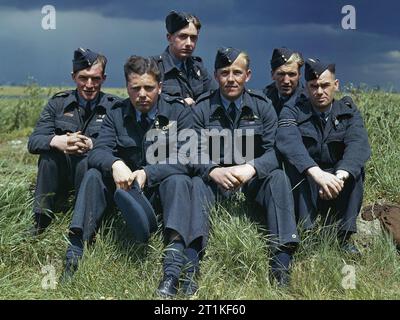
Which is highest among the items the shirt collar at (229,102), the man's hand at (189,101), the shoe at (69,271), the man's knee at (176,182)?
the shirt collar at (229,102)

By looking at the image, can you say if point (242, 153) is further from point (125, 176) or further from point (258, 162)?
point (125, 176)

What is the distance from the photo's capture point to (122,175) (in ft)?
13.5

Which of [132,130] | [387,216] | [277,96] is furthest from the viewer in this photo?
[277,96]

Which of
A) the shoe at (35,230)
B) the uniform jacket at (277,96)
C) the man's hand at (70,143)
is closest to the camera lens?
the man's hand at (70,143)

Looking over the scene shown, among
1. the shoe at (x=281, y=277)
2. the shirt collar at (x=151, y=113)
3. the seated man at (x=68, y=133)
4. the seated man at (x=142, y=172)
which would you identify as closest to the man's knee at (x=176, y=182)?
the seated man at (x=142, y=172)

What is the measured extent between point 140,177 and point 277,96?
64.4 inches

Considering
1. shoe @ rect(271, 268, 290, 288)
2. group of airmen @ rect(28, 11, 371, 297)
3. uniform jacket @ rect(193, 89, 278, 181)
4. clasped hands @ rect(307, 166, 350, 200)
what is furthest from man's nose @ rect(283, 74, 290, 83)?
shoe @ rect(271, 268, 290, 288)

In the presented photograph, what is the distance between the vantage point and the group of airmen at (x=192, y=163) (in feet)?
13.4

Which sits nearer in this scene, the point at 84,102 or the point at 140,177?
→ the point at 140,177

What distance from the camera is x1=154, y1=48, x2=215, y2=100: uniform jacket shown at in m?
5.31

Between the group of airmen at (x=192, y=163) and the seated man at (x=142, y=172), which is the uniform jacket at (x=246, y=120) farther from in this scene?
the seated man at (x=142, y=172)

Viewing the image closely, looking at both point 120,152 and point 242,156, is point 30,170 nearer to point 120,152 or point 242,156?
point 120,152

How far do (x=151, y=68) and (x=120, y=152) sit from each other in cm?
69

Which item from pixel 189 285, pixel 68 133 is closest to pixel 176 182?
pixel 189 285
